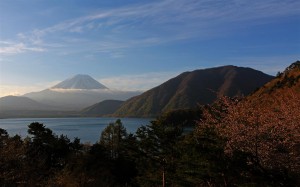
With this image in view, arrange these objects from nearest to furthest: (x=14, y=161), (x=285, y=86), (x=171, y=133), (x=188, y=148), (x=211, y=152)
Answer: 1. (x=211, y=152)
2. (x=188, y=148)
3. (x=14, y=161)
4. (x=171, y=133)
5. (x=285, y=86)

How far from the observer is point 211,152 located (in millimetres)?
17250

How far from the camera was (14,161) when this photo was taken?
2305 cm

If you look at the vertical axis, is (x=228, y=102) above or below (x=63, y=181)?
above

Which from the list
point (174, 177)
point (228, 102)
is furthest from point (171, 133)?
point (228, 102)

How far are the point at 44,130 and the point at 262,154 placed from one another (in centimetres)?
3272

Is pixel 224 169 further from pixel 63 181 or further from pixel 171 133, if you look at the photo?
pixel 63 181

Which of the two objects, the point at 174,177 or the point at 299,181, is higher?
the point at 299,181

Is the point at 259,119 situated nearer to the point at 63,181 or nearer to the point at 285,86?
the point at 63,181

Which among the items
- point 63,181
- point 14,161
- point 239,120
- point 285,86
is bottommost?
point 63,181

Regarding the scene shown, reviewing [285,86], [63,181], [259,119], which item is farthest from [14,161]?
[285,86]

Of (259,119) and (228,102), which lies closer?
(259,119)

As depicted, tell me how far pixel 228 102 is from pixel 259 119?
202 centimetres

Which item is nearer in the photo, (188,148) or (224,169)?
(224,169)

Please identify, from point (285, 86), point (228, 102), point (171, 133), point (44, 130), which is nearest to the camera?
point (228, 102)
